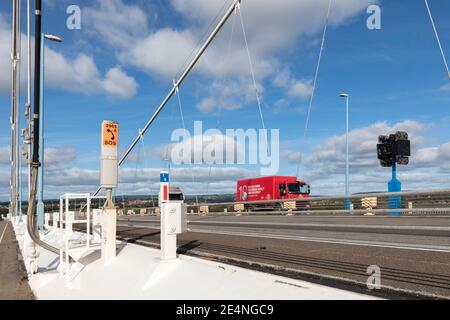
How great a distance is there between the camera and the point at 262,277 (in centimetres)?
504

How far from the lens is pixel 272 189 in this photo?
171 ft

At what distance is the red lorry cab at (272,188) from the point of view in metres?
47.8

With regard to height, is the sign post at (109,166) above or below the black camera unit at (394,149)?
below

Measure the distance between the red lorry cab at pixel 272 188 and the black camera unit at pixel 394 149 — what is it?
19197 mm

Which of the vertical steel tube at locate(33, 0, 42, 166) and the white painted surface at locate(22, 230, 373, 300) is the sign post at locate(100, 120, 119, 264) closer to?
the white painted surface at locate(22, 230, 373, 300)

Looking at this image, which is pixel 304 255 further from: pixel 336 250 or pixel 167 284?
pixel 167 284

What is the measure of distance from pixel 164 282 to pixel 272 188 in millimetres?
46287

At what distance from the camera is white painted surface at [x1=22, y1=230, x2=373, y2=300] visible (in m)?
4.63

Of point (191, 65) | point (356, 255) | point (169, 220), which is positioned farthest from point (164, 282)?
point (191, 65)

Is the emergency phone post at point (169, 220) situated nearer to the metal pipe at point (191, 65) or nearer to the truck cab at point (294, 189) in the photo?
the metal pipe at point (191, 65)

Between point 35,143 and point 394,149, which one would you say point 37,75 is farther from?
point 394,149

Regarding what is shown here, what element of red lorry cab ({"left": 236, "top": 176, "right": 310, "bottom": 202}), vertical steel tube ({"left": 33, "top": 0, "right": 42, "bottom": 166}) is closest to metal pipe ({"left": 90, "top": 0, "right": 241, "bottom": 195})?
vertical steel tube ({"left": 33, "top": 0, "right": 42, "bottom": 166})

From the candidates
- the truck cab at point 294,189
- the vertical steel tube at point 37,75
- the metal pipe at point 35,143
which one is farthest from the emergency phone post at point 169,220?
the truck cab at point 294,189
